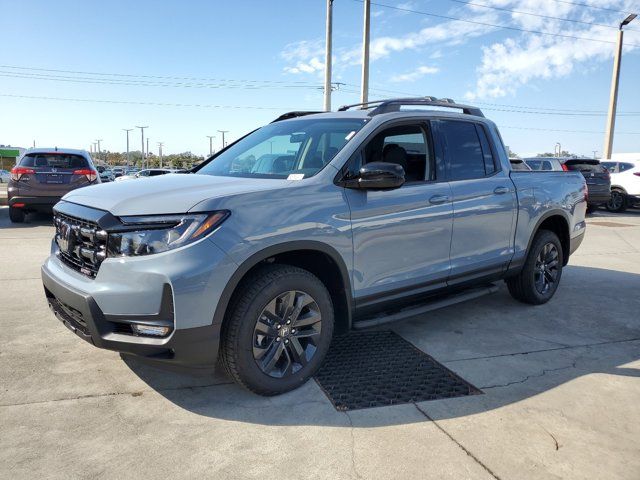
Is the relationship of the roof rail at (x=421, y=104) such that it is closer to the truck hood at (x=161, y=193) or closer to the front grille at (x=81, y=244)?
the truck hood at (x=161, y=193)

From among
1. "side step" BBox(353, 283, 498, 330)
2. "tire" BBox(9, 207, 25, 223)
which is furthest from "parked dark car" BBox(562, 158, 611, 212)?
"tire" BBox(9, 207, 25, 223)

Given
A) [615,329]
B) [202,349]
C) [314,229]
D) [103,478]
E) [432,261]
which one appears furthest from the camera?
[615,329]

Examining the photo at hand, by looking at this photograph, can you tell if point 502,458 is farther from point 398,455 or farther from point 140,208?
point 140,208

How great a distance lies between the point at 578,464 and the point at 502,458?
0.37 m

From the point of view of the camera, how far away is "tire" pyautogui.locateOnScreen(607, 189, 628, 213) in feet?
55.6

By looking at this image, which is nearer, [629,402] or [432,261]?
[629,402]

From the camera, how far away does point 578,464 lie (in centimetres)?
248

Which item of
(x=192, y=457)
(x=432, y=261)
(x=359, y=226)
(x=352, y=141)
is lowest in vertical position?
(x=192, y=457)

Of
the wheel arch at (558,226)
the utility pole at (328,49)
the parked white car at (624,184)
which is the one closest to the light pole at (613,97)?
the parked white car at (624,184)

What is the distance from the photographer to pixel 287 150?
12.8 feet

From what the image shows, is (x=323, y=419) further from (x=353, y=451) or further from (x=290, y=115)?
(x=290, y=115)

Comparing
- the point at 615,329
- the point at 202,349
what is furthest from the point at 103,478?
the point at 615,329

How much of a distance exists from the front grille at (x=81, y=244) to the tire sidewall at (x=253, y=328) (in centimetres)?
86

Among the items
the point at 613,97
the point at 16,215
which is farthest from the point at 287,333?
the point at 613,97
